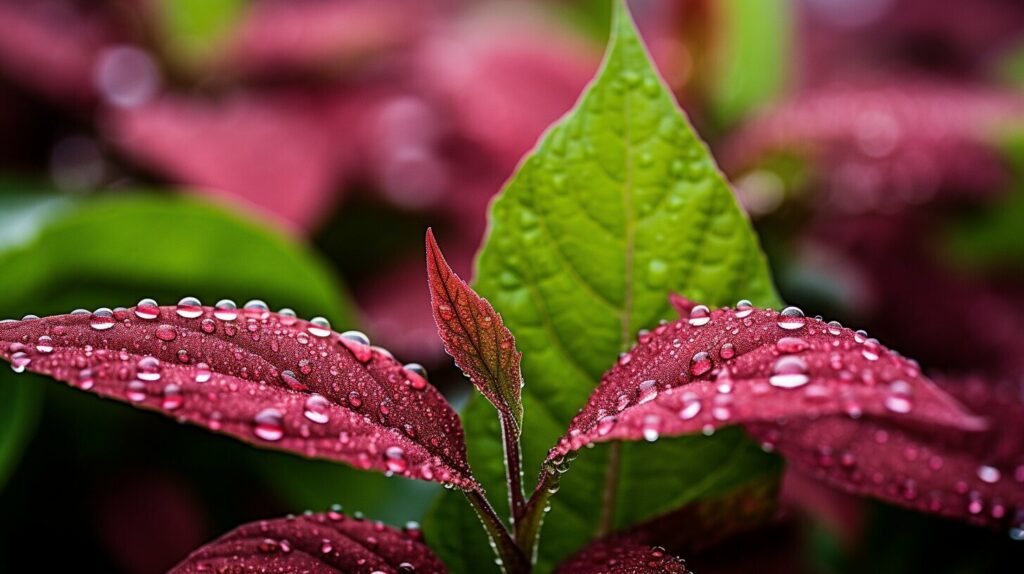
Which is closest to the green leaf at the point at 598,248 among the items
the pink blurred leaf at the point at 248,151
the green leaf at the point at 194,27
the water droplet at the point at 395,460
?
the water droplet at the point at 395,460

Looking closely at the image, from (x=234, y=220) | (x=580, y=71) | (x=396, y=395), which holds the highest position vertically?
(x=580, y=71)

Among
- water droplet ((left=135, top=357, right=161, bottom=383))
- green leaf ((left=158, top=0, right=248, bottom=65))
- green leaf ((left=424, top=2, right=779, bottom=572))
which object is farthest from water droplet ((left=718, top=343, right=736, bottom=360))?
green leaf ((left=158, top=0, right=248, bottom=65))

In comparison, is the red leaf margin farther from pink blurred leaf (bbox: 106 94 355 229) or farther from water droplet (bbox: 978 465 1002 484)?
pink blurred leaf (bbox: 106 94 355 229)

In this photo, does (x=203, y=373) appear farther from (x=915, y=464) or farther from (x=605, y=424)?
(x=915, y=464)

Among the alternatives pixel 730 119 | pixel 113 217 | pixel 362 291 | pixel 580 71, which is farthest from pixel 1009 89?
pixel 113 217

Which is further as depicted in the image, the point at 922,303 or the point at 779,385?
the point at 922,303

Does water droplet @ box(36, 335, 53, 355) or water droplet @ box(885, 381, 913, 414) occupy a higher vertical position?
water droplet @ box(36, 335, 53, 355)

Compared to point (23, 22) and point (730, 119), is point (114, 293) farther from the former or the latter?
point (730, 119)

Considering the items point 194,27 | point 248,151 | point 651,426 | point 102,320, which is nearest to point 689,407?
point 651,426
